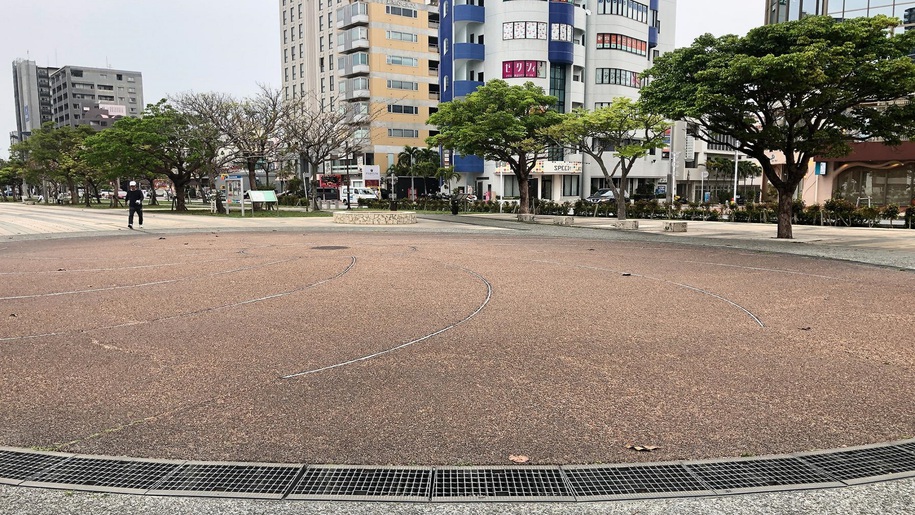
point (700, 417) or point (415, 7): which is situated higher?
point (415, 7)

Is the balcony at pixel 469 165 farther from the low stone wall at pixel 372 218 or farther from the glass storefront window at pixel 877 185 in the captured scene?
the low stone wall at pixel 372 218

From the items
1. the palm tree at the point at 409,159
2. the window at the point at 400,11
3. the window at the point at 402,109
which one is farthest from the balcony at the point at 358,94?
the window at the point at 400,11

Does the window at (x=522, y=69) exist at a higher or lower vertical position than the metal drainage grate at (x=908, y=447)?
higher

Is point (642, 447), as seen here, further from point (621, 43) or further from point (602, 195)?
point (621, 43)

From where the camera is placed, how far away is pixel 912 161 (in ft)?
124

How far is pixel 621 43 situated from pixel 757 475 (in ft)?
213

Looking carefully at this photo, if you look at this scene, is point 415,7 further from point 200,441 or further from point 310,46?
point 200,441

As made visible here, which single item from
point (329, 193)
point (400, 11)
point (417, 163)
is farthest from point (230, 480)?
point (400, 11)

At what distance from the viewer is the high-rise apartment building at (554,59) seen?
193 feet

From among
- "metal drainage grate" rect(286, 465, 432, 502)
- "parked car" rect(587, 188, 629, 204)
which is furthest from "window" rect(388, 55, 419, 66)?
"metal drainage grate" rect(286, 465, 432, 502)

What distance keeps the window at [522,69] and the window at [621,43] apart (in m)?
8.17

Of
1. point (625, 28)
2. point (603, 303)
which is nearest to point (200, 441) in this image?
point (603, 303)

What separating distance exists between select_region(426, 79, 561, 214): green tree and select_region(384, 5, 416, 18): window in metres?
47.2

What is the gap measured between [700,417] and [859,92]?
19940 millimetres
